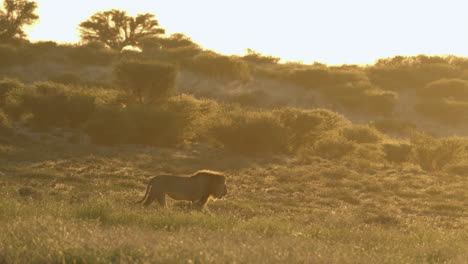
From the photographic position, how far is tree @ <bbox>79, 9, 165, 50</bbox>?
5912 cm

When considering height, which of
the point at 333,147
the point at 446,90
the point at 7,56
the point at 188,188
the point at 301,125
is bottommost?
the point at 333,147

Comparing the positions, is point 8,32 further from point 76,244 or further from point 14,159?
point 76,244

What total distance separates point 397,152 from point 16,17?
34.2 metres

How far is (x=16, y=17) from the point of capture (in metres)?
55.4

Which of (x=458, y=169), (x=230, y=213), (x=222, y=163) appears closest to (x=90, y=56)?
(x=222, y=163)

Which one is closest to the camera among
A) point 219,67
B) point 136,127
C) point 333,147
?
point 136,127

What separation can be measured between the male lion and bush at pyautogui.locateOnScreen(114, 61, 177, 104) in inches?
667

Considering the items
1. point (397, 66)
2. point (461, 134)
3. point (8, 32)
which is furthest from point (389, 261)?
point (397, 66)

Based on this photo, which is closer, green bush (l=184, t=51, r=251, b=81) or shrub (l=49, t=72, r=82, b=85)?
shrub (l=49, t=72, r=82, b=85)

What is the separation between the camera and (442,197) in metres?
20.4

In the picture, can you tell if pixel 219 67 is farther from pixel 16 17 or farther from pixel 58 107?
pixel 58 107

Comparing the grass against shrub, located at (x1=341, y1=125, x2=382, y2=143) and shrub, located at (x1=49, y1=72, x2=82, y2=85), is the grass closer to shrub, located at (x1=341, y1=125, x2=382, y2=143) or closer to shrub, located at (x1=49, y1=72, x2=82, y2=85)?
shrub, located at (x1=341, y1=125, x2=382, y2=143)

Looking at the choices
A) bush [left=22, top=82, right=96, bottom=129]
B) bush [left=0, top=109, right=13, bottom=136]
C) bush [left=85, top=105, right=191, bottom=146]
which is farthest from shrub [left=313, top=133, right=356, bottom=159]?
bush [left=0, top=109, right=13, bottom=136]

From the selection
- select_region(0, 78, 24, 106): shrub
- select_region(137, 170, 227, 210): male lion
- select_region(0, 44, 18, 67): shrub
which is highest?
select_region(0, 44, 18, 67): shrub
